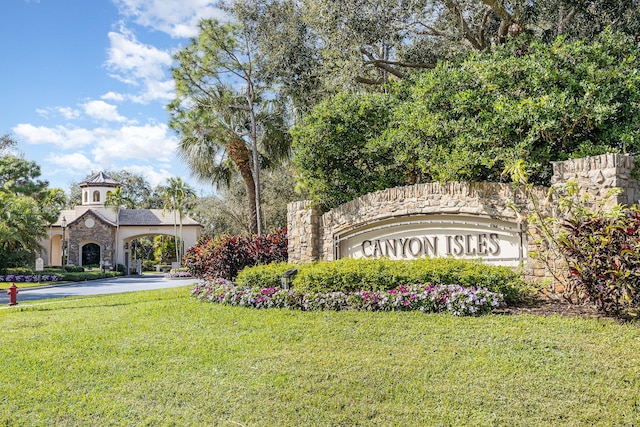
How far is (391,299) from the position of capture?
26.3ft

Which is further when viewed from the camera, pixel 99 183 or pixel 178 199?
pixel 99 183

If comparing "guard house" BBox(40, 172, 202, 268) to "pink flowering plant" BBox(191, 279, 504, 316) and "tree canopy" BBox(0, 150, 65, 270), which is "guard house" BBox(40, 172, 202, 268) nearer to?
"tree canopy" BBox(0, 150, 65, 270)

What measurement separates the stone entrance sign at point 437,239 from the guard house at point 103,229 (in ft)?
82.9

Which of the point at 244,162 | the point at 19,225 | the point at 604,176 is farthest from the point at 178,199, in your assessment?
the point at 604,176

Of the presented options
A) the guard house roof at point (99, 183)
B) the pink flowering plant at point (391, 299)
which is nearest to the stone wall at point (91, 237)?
the guard house roof at point (99, 183)

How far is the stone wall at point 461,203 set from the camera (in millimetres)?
8141

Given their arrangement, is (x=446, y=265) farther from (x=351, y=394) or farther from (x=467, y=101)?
(x=351, y=394)

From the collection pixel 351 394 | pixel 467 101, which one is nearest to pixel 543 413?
pixel 351 394

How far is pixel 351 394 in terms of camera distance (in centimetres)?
486

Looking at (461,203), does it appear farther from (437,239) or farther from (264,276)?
(264,276)

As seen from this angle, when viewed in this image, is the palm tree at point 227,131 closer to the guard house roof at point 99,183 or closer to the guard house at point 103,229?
the guard house at point 103,229

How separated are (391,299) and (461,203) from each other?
2728 mm

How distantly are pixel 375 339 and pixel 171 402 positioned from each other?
2612mm

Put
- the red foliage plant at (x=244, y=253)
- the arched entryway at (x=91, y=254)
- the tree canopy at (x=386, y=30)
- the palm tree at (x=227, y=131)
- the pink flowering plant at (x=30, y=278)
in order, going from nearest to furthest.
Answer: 1. the tree canopy at (x=386, y=30)
2. the red foliage plant at (x=244, y=253)
3. the palm tree at (x=227, y=131)
4. the pink flowering plant at (x=30, y=278)
5. the arched entryway at (x=91, y=254)
